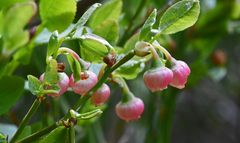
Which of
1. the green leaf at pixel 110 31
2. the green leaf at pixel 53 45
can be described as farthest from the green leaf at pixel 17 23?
the green leaf at pixel 110 31

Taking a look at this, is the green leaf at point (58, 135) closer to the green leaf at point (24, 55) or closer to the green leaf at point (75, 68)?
the green leaf at point (75, 68)

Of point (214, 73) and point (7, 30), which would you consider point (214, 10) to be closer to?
point (214, 73)

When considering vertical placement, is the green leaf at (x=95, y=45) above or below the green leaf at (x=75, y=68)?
above

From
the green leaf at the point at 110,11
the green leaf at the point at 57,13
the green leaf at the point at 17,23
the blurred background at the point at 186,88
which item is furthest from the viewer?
the blurred background at the point at 186,88

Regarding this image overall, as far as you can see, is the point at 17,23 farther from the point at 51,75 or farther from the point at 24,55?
the point at 24,55

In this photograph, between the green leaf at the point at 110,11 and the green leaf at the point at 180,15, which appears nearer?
the green leaf at the point at 180,15

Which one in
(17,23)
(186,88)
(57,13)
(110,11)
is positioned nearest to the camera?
(17,23)

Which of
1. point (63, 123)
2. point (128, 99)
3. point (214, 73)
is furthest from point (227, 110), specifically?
point (63, 123)

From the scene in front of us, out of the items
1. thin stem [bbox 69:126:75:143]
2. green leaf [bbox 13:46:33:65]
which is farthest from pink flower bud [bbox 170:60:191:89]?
green leaf [bbox 13:46:33:65]

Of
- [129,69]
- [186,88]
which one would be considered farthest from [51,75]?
[186,88]
